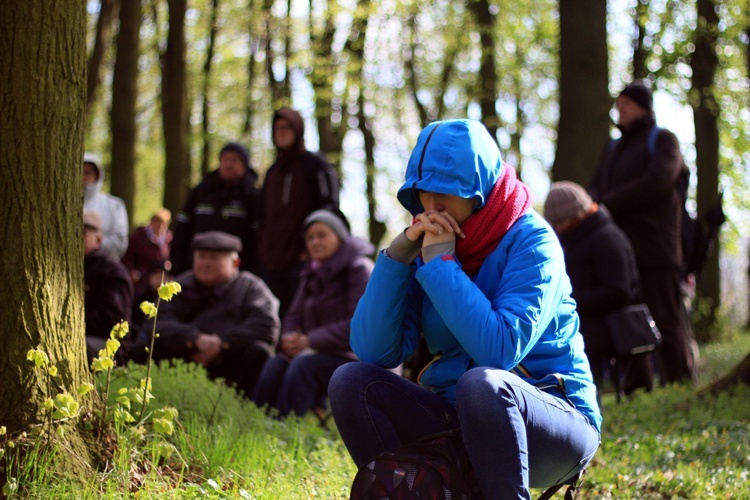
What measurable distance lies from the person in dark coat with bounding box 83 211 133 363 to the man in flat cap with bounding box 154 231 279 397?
663 millimetres

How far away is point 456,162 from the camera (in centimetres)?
332

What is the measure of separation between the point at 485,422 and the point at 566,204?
4203 mm

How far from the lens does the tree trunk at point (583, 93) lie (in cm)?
964

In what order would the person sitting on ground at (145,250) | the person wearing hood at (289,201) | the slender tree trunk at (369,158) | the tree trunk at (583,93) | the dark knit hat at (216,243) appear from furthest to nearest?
1. the slender tree trunk at (369,158)
2. the person sitting on ground at (145,250)
3. the tree trunk at (583,93)
4. the person wearing hood at (289,201)
5. the dark knit hat at (216,243)

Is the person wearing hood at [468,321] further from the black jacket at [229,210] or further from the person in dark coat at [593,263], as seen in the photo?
the black jacket at [229,210]

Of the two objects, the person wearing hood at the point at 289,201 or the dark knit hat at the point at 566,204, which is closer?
the dark knit hat at the point at 566,204

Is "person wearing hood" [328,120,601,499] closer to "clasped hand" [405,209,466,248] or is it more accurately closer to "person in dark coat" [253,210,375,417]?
"clasped hand" [405,209,466,248]

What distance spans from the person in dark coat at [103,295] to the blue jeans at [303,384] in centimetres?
118

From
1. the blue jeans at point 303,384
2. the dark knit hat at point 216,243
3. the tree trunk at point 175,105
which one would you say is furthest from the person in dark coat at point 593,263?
the tree trunk at point 175,105

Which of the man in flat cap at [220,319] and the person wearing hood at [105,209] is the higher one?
the person wearing hood at [105,209]

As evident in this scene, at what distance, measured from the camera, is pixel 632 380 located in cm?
733

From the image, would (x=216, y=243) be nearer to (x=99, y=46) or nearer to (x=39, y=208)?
(x=39, y=208)

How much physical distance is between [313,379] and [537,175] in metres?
23.6


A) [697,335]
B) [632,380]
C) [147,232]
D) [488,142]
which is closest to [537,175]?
[697,335]
